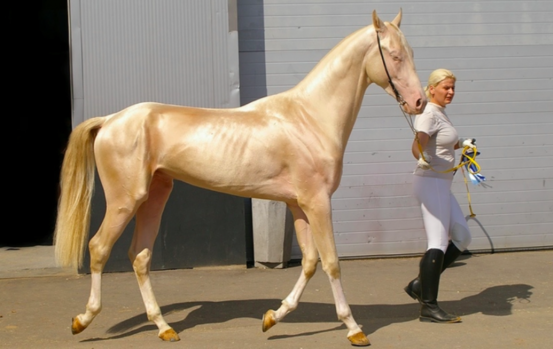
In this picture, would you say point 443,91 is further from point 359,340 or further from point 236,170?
point 359,340

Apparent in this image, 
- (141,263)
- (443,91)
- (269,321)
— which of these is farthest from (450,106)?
(141,263)

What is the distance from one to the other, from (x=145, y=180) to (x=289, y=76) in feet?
12.5

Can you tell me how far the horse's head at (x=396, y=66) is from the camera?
16.7 ft

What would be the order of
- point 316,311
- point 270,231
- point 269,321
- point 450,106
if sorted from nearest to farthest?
point 269,321, point 316,311, point 270,231, point 450,106

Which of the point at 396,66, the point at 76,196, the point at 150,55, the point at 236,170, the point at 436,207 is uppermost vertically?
the point at 150,55

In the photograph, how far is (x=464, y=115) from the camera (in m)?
8.83

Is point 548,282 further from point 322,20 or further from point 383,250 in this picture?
point 322,20

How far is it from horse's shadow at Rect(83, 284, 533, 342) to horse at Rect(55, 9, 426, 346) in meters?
0.48

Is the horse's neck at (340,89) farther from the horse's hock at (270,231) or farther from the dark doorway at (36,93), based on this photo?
the dark doorway at (36,93)

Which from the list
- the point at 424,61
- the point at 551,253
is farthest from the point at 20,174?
the point at 551,253

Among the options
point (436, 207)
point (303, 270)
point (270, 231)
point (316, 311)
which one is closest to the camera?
point (303, 270)

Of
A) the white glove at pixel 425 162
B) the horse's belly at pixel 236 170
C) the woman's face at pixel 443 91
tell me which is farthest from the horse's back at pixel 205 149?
the woman's face at pixel 443 91

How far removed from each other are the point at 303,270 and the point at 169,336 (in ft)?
3.67

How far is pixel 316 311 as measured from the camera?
6094mm
